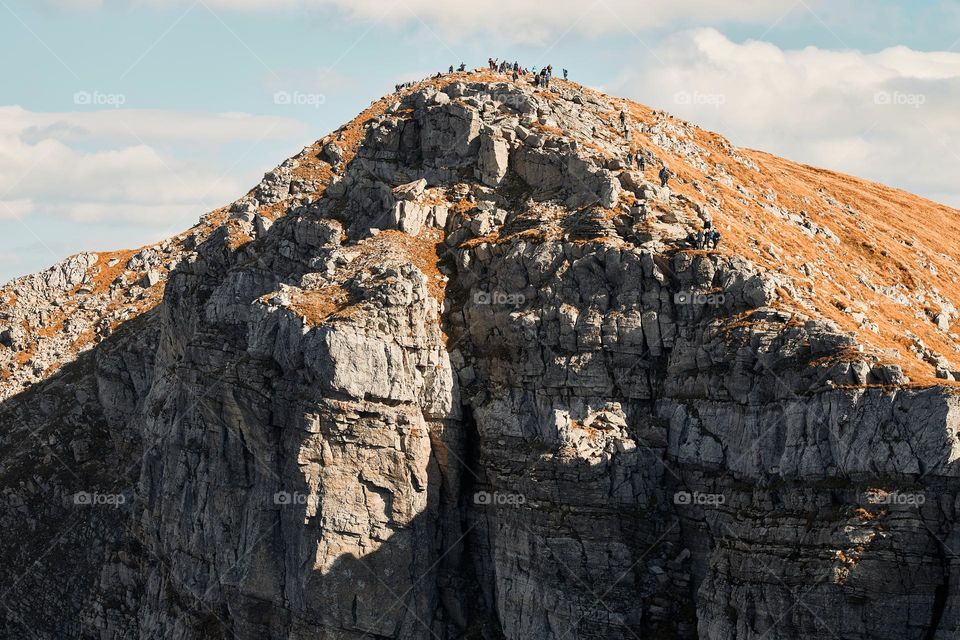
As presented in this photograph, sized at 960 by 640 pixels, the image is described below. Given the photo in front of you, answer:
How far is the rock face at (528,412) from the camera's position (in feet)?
185

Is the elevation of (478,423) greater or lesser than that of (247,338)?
lesser

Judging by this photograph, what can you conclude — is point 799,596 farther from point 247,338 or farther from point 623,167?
point 247,338

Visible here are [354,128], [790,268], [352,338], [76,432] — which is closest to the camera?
[352,338]

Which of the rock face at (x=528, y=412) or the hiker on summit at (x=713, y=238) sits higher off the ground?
the hiker on summit at (x=713, y=238)

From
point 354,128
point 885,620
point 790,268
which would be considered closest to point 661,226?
point 790,268

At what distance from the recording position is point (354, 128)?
A: 98.4 metres

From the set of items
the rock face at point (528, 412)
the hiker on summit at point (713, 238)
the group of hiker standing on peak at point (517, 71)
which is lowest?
the rock face at point (528, 412)

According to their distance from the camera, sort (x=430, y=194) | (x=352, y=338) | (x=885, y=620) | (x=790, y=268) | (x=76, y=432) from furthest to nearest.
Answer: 1. (x=76, y=432)
2. (x=430, y=194)
3. (x=790, y=268)
4. (x=352, y=338)
5. (x=885, y=620)

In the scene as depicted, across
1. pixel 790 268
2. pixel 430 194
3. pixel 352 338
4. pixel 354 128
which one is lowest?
pixel 352 338

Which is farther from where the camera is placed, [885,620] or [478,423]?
[478,423]

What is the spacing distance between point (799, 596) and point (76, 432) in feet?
246

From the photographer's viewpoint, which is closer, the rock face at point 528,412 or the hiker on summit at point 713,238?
the rock face at point 528,412

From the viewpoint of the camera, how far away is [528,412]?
6994 cm

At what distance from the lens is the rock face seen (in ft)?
185
